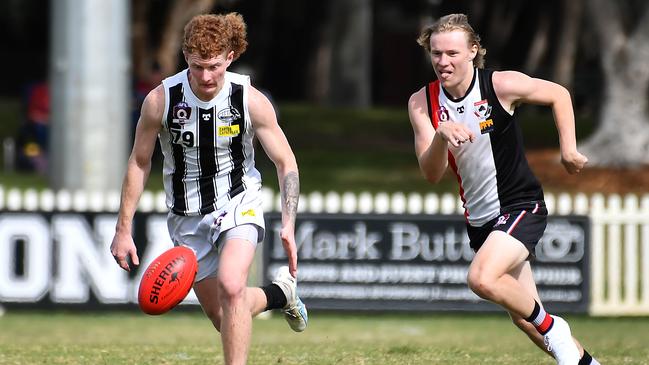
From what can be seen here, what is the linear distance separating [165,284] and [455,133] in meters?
1.66

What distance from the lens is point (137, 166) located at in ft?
23.5

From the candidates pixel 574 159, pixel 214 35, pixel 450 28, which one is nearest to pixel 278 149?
pixel 214 35

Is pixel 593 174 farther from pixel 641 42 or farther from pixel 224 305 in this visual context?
pixel 224 305

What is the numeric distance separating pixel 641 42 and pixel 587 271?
7373 millimetres

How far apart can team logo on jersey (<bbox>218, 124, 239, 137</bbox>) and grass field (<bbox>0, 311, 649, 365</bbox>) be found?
1779mm

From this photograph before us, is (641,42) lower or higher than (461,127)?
higher

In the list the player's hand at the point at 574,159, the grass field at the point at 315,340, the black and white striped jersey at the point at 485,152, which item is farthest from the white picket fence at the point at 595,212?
the player's hand at the point at 574,159

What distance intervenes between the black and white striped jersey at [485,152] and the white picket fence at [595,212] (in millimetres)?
6520

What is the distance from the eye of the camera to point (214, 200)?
716 centimetres

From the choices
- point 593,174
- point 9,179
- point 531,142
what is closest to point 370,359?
point 593,174

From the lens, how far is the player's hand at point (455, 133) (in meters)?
6.67

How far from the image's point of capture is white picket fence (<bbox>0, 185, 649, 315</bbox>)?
1387 centimetres

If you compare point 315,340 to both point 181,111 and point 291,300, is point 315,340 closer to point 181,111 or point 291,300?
point 291,300

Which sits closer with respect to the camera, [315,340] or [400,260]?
[315,340]
